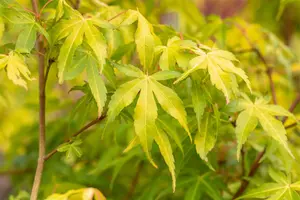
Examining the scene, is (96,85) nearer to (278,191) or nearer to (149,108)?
(149,108)

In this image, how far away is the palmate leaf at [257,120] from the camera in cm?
85

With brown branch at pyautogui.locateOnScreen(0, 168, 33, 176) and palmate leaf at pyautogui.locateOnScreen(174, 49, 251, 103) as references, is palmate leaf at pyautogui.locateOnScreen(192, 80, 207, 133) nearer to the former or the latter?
palmate leaf at pyautogui.locateOnScreen(174, 49, 251, 103)

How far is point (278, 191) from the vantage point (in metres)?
0.91

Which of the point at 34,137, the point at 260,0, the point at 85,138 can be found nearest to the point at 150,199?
the point at 85,138

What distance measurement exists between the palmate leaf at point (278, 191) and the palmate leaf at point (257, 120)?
11 cm

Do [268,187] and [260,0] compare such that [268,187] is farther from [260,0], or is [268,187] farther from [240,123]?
[260,0]

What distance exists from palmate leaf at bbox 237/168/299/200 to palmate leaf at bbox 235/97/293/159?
11 cm

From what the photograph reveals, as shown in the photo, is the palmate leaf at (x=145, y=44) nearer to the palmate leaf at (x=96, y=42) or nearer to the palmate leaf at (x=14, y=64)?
the palmate leaf at (x=96, y=42)

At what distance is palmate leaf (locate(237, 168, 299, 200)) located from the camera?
90 cm

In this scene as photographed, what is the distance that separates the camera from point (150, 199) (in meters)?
1.08

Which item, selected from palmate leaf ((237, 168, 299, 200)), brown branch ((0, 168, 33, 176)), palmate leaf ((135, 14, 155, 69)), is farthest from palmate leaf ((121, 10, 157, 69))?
brown branch ((0, 168, 33, 176))

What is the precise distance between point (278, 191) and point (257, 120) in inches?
5.6

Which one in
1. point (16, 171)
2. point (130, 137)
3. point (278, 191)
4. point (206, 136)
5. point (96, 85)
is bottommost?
point (16, 171)

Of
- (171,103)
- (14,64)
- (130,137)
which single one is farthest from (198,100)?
(130,137)
